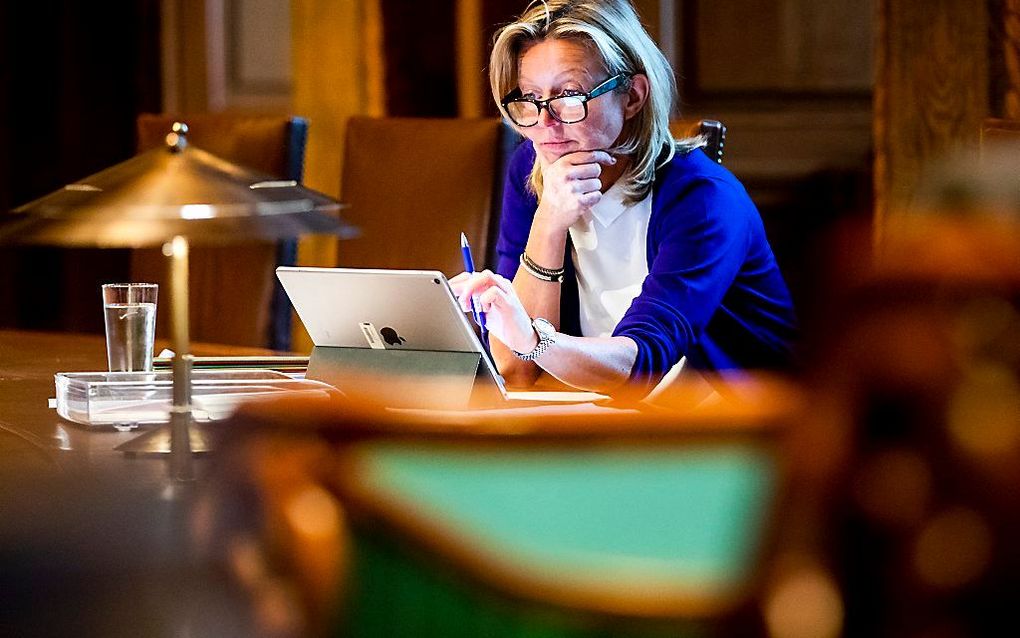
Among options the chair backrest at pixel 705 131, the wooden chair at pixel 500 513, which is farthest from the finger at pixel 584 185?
the wooden chair at pixel 500 513

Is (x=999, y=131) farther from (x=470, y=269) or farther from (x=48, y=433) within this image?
(x=48, y=433)

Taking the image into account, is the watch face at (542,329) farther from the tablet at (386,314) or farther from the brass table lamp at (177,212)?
the brass table lamp at (177,212)

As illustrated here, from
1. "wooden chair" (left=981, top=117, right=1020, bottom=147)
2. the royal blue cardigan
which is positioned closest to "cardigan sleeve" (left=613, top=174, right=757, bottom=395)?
the royal blue cardigan

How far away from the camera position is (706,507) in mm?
577

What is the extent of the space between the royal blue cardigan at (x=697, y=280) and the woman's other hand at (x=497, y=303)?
0.54 ft

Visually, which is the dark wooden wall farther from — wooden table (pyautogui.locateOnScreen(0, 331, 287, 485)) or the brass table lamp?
the brass table lamp

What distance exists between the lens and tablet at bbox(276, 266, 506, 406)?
144 cm

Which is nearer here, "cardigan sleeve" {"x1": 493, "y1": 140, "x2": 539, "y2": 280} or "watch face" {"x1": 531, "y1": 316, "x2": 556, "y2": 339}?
"watch face" {"x1": 531, "y1": 316, "x2": 556, "y2": 339}

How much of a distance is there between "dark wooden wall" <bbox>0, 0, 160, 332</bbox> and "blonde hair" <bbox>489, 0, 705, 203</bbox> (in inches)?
123

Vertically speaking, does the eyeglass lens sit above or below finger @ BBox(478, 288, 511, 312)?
above

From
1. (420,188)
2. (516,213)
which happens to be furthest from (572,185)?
(420,188)

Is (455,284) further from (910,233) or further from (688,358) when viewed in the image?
(910,233)

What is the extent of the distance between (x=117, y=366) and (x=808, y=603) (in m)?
1.32

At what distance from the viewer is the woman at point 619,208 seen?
1.96 metres
